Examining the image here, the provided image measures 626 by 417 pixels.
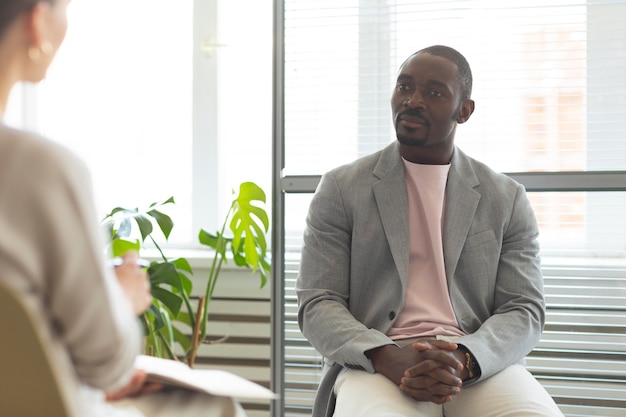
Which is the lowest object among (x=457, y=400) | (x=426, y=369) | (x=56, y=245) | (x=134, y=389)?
(x=457, y=400)

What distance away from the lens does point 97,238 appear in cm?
85

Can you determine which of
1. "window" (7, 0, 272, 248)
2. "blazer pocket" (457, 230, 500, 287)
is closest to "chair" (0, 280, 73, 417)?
"blazer pocket" (457, 230, 500, 287)

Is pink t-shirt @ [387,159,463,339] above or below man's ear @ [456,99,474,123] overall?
below

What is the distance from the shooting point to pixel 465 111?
7.29 ft

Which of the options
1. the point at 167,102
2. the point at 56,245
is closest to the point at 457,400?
the point at 56,245

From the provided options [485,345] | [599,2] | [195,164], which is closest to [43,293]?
[485,345]

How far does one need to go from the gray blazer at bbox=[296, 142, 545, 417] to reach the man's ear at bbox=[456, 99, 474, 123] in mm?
169

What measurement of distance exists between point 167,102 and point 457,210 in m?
1.82

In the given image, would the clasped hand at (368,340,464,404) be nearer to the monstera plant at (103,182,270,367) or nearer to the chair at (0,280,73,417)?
the monstera plant at (103,182,270,367)

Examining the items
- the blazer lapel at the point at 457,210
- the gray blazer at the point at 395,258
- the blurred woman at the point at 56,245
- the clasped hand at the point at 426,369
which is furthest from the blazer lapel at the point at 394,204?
the blurred woman at the point at 56,245

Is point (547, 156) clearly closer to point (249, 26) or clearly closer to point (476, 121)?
point (476, 121)

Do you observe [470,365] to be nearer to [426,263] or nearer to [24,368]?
[426,263]

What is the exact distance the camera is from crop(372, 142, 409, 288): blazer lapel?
201cm

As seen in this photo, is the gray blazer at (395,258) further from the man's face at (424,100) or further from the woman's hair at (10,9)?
the woman's hair at (10,9)
